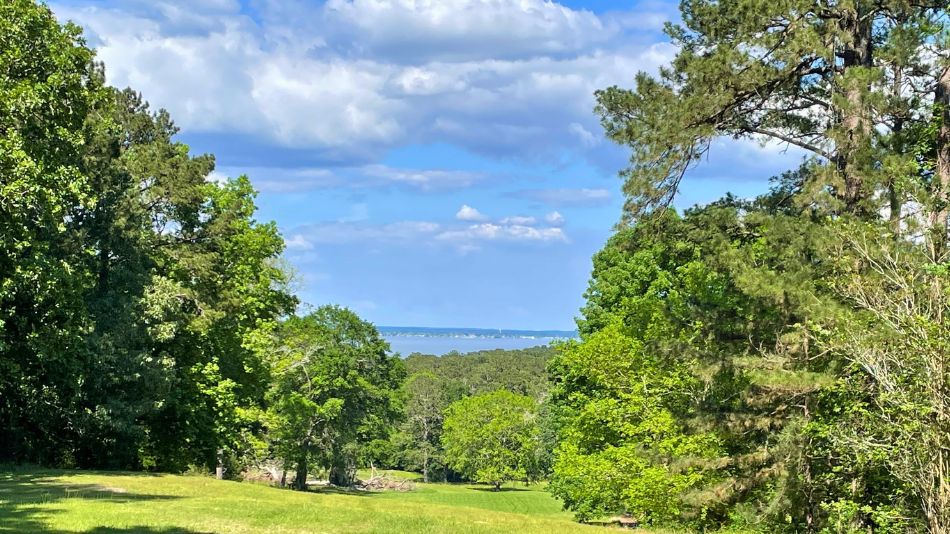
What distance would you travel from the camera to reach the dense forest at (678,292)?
39.2 ft

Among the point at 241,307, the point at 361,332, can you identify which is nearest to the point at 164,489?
the point at 241,307

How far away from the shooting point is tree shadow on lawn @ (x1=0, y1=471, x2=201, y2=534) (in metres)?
12.2

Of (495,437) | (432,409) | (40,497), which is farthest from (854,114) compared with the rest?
(432,409)

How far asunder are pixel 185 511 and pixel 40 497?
10.3ft

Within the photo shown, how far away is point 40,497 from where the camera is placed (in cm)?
1570

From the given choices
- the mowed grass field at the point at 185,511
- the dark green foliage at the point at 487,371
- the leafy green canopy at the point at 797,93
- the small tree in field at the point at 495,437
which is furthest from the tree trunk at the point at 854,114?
the dark green foliage at the point at 487,371

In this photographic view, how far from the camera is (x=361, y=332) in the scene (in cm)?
5206

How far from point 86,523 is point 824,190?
47.3 feet

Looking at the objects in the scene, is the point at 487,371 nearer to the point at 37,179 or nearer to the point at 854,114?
the point at 37,179

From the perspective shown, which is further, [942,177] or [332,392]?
[332,392]

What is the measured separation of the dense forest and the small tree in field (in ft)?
147

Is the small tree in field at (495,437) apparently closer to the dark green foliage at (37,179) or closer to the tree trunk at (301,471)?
the tree trunk at (301,471)

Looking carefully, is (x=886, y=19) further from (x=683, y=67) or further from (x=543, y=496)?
(x=543, y=496)

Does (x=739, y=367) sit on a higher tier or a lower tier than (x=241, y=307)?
lower
